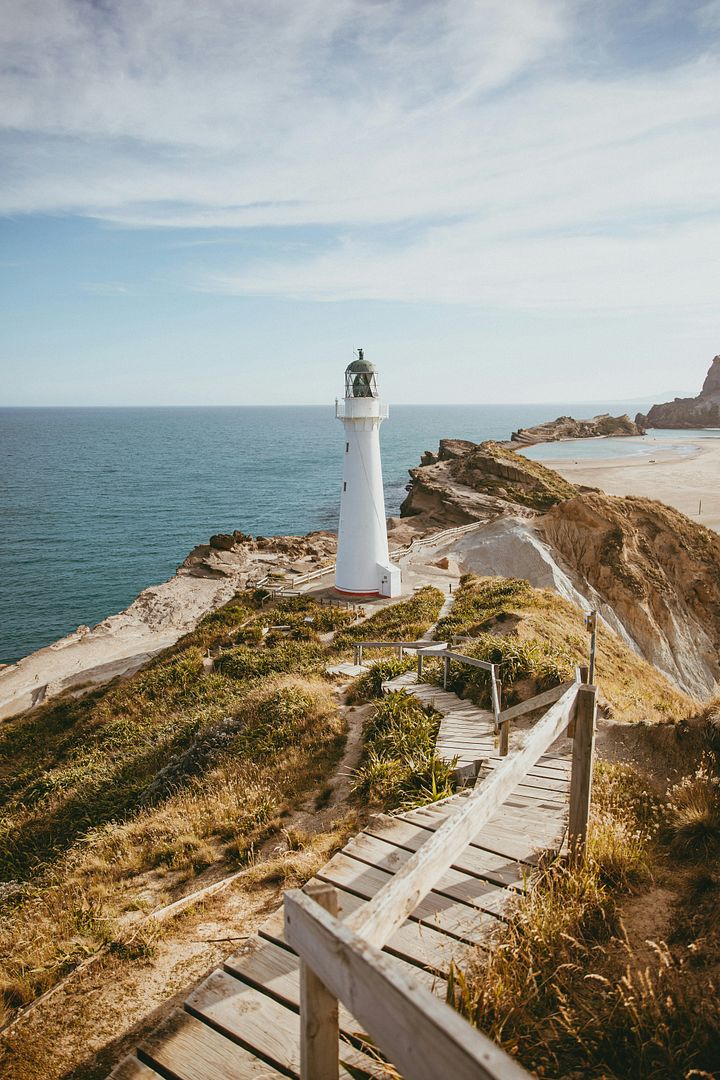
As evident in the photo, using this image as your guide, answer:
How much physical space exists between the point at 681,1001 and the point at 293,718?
8.60 meters

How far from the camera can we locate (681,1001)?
10.5 ft

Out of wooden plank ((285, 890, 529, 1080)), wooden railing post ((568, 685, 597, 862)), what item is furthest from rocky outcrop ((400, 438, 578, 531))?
wooden plank ((285, 890, 529, 1080))

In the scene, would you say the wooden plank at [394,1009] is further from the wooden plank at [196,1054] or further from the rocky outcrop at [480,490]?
the rocky outcrop at [480,490]

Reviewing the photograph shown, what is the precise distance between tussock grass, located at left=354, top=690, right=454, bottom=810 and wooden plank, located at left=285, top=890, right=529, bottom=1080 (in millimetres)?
4088

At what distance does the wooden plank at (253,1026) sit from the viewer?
335cm

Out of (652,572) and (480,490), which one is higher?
(480,490)

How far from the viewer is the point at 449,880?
4734mm

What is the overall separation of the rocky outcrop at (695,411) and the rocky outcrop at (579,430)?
23086mm

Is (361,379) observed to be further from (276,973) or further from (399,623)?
(276,973)

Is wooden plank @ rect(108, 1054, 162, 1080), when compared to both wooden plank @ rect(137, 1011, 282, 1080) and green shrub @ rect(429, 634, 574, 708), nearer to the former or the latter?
wooden plank @ rect(137, 1011, 282, 1080)

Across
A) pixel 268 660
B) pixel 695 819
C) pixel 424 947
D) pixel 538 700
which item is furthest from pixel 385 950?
pixel 268 660

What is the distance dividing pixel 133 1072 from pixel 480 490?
56.8m

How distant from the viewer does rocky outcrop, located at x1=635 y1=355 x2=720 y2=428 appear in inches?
6511

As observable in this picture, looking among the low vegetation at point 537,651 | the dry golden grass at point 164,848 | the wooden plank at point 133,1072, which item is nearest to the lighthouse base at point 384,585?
the low vegetation at point 537,651
